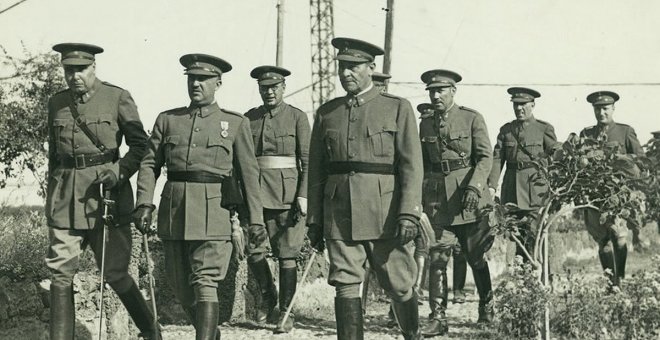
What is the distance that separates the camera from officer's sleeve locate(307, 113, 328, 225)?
24.5ft

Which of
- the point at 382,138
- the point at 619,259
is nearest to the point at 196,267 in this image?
the point at 382,138

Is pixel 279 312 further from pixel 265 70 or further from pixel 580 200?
pixel 580 200

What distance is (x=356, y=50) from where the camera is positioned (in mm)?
7254

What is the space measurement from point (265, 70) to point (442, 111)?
1.77 metres

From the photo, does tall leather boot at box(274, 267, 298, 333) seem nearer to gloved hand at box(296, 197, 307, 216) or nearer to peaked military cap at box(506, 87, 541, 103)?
gloved hand at box(296, 197, 307, 216)

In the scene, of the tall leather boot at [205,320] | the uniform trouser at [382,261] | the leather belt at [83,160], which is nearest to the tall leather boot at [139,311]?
the tall leather boot at [205,320]

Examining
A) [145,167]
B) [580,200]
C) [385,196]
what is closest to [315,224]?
[385,196]

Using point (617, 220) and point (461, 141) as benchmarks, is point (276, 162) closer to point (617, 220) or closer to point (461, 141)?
point (461, 141)

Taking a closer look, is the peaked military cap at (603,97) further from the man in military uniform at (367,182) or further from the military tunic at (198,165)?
the military tunic at (198,165)

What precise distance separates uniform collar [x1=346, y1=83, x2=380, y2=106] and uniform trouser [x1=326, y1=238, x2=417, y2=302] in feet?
3.31

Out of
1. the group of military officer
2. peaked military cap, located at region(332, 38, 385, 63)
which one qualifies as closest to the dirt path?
the group of military officer

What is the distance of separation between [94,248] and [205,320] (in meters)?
1.21

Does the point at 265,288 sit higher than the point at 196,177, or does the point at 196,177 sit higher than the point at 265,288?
the point at 196,177

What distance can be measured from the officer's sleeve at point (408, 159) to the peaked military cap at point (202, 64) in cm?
146
